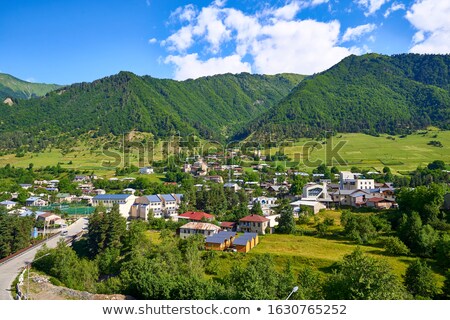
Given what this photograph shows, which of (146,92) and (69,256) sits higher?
(146,92)

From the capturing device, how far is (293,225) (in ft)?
119

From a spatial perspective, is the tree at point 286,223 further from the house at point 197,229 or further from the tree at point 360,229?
the house at point 197,229

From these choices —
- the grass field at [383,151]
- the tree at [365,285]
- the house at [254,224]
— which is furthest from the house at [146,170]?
the tree at [365,285]

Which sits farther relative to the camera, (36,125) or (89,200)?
(36,125)

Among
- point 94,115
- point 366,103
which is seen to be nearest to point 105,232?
point 94,115

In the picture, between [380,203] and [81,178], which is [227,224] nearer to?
[380,203]

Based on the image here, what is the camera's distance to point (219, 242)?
30859 millimetres

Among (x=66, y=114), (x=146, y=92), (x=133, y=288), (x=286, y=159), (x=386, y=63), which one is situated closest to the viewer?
(x=133, y=288)

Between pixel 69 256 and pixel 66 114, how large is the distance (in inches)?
5572

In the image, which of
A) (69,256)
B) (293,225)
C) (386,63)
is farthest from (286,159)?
(386,63)

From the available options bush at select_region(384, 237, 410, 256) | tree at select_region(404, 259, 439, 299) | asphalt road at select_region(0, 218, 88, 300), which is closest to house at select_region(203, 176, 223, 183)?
asphalt road at select_region(0, 218, 88, 300)

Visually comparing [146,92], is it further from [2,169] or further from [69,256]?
[69,256]

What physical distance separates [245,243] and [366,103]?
138 metres

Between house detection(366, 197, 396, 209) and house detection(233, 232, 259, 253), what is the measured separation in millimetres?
18818
